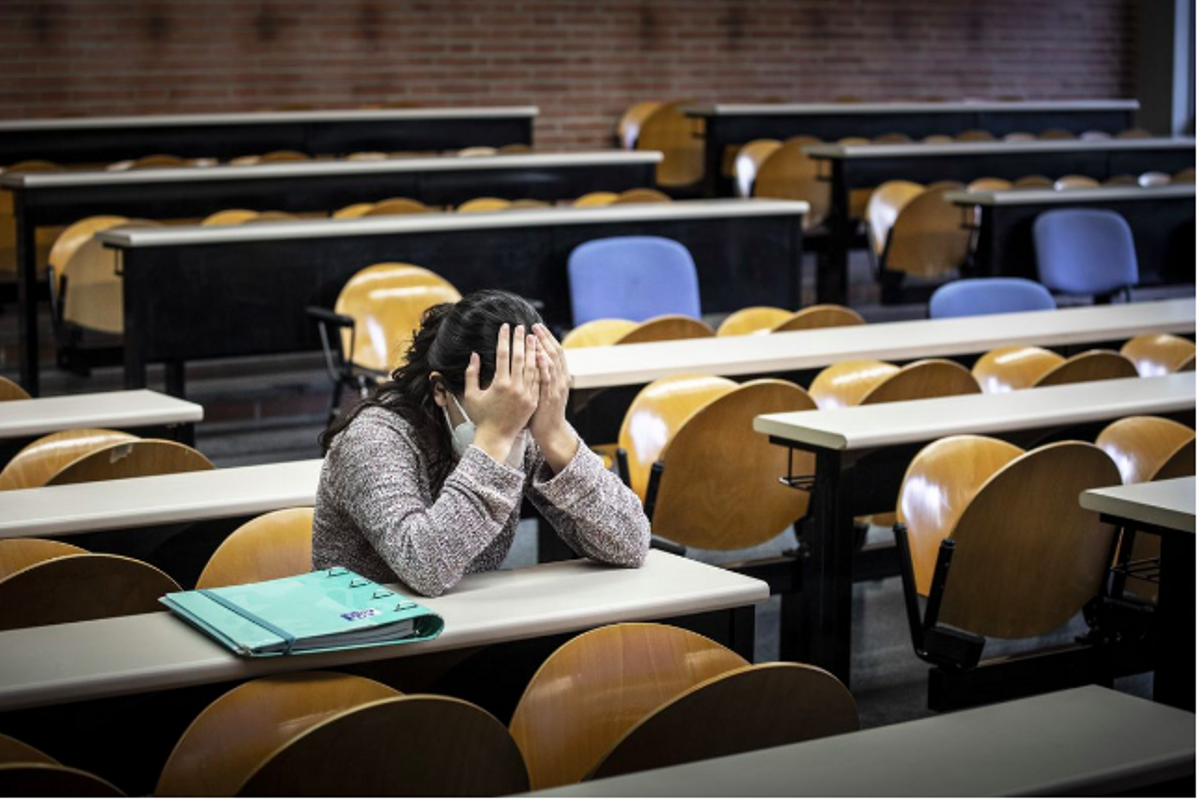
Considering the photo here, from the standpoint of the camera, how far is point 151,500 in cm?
298

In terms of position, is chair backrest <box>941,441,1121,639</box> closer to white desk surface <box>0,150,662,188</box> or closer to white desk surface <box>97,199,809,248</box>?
white desk surface <box>97,199,809,248</box>

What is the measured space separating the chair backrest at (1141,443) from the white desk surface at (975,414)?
0.29ft

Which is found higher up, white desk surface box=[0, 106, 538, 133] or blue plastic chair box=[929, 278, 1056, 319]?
white desk surface box=[0, 106, 538, 133]

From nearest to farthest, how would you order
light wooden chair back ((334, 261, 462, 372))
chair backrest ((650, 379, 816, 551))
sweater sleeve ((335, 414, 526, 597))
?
sweater sleeve ((335, 414, 526, 597))
chair backrest ((650, 379, 816, 551))
light wooden chair back ((334, 261, 462, 372))

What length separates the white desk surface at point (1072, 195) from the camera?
24.7 ft

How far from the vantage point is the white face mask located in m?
2.54

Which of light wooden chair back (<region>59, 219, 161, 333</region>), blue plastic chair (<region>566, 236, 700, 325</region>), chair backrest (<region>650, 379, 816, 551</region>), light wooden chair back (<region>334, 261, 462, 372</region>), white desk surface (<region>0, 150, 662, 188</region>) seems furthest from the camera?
white desk surface (<region>0, 150, 662, 188</region>)

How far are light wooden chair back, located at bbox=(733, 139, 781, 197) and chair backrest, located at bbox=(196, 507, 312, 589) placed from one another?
6.76 meters

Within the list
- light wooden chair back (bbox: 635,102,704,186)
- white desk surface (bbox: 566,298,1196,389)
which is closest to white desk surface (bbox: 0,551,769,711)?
white desk surface (bbox: 566,298,1196,389)

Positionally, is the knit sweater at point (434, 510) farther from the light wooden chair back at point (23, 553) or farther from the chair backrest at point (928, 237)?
the chair backrest at point (928, 237)

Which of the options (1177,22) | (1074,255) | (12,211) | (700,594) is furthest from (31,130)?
(1177,22)

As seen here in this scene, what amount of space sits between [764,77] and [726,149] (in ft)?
7.71

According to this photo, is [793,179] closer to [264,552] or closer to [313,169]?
[313,169]

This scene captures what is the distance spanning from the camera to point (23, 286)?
6.50 metres
